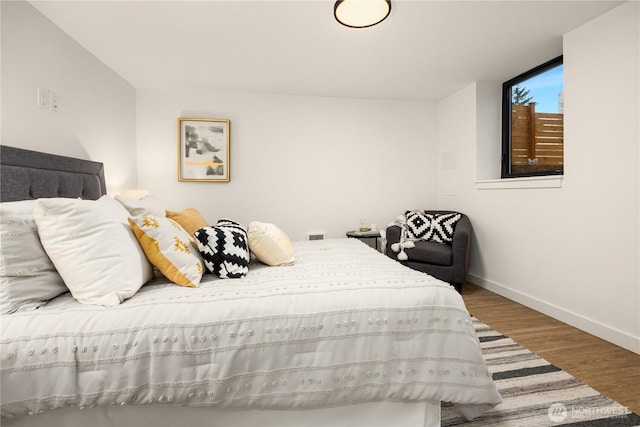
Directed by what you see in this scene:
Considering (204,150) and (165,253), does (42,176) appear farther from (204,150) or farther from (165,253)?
(204,150)

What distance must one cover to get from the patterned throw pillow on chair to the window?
2.73 ft

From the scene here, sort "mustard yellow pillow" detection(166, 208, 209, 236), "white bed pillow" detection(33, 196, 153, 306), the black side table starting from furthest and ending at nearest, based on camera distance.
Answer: the black side table
"mustard yellow pillow" detection(166, 208, 209, 236)
"white bed pillow" detection(33, 196, 153, 306)

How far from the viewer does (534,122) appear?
3215 mm

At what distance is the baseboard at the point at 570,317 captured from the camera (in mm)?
2166

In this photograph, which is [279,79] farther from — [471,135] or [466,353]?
[466,353]

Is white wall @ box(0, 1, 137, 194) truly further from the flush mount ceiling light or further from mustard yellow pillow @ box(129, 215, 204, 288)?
the flush mount ceiling light

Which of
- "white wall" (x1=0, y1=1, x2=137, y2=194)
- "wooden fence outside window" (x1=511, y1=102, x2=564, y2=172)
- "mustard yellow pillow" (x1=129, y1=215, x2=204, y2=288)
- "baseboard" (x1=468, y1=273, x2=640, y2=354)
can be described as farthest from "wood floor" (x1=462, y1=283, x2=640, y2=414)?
"white wall" (x1=0, y1=1, x2=137, y2=194)

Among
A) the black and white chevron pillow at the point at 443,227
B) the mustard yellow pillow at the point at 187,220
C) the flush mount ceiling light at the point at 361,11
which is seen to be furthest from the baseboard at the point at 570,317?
the mustard yellow pillow at the point at 187,220

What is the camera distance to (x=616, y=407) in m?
1.57

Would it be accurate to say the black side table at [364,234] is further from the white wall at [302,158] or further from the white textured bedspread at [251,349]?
the white textured bedspread at [251,349]

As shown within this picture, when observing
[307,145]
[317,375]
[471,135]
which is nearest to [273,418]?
[317,375]

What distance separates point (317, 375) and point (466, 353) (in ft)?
2.10

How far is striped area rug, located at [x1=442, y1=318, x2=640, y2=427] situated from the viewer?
4.84 ft

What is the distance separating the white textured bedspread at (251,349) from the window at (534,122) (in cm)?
253
